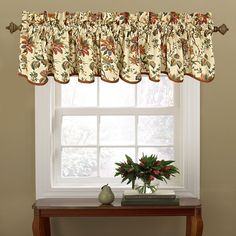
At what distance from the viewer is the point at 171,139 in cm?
502

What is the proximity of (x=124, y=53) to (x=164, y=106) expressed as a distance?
734 millimetres

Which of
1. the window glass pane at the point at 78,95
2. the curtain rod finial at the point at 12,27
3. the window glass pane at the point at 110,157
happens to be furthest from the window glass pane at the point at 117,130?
the curtain rod finial at the point at 12,27

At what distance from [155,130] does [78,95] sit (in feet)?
2.31

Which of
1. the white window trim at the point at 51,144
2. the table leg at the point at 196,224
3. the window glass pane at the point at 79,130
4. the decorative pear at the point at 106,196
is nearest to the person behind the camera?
the table leg at the point at 196,224

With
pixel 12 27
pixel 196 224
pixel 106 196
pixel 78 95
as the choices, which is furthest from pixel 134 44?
pixel 196 224

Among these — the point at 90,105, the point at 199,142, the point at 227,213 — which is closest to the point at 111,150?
the point at 90,105

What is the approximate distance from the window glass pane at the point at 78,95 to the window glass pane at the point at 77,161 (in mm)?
384

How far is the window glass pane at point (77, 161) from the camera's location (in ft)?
16.5

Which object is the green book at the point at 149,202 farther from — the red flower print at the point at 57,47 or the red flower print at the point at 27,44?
the red flower print at the point at 27,44

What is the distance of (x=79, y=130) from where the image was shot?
16.4 feet

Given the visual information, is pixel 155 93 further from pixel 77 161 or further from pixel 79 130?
pixel 77 161

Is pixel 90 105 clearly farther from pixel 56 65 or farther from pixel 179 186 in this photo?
pixel 179 186

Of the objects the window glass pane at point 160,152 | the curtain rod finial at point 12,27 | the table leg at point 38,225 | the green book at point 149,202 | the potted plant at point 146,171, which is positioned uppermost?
the curtain rod finial at point 12,27

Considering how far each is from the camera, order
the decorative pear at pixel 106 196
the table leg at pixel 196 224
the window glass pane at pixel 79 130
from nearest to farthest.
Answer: the table leg at pixel 196 224, the decorative pear at pixel 106 196, the window glass pane at pixel 79 130
